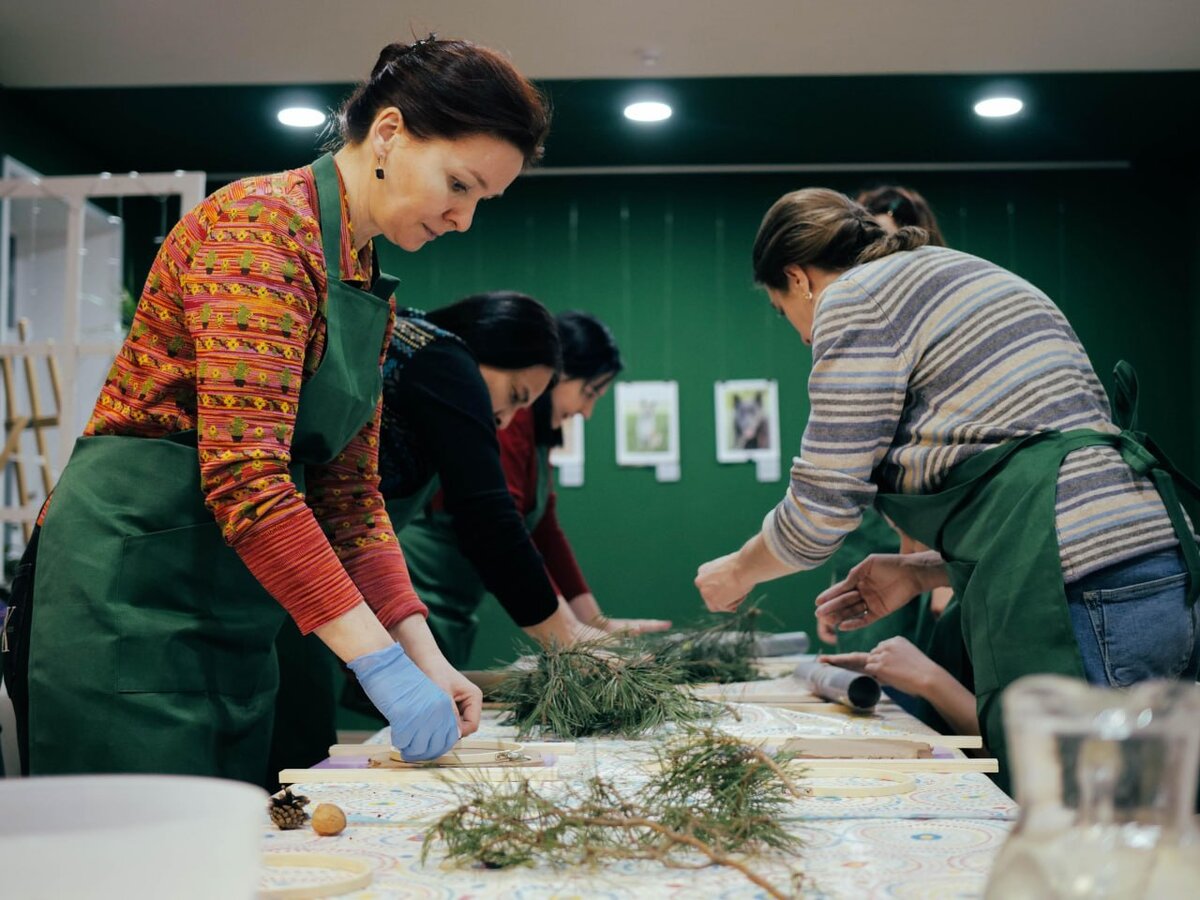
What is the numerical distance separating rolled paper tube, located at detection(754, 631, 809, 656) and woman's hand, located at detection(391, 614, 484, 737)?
1193 mm

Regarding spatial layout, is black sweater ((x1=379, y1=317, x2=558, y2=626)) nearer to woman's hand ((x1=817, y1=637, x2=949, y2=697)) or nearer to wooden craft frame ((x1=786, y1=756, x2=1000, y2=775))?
woman's hand ((x1=817, y1=637, x2=949, y2=697))

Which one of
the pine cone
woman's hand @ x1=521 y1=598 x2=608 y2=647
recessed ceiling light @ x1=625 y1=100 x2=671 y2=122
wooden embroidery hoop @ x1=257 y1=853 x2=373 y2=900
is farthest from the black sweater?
recessed ceiling light @ x1=625 y1=100 x2=671 y2=122

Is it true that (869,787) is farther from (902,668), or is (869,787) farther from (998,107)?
(998,107)

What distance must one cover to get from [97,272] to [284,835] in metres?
4.76

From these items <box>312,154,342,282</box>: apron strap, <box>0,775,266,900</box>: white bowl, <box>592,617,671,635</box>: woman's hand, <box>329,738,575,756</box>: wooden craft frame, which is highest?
<box>312,154,342,282</box>: apron strap

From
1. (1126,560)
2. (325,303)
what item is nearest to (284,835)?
(325,303)

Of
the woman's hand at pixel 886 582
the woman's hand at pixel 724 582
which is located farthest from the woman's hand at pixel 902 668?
the woman's hand at pixel 724 582

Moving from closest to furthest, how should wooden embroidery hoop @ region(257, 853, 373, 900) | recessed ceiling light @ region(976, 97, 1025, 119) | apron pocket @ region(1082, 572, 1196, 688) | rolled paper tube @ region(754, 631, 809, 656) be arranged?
wooden embroidery hoop @ region(257, 853, 373, 900), apron pocket @ region(1082, 572, 1196, 688), rolled paper tube @ region(754, 631, 809, 656), recessed ceiling light @ region(976, 97, 1025, 119)

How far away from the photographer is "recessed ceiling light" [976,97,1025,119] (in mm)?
4793

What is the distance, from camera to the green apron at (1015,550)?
4.83 ft

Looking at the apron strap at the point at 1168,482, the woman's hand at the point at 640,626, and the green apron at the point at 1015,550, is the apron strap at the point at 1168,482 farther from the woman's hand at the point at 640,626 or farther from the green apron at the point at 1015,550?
the woman's hand at the point at 640,626

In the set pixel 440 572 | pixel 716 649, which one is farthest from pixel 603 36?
pixel 716 649

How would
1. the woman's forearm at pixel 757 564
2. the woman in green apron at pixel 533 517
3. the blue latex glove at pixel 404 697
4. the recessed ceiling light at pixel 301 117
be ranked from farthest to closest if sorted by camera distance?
the recessed ceiling light at pixel 301 117
the woman in green apron at pixel 533 517
the woman's forearm at pixel 757 564
the blue latex glove at pixel 404 697

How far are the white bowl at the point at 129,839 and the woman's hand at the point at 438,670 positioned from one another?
0.89 m
